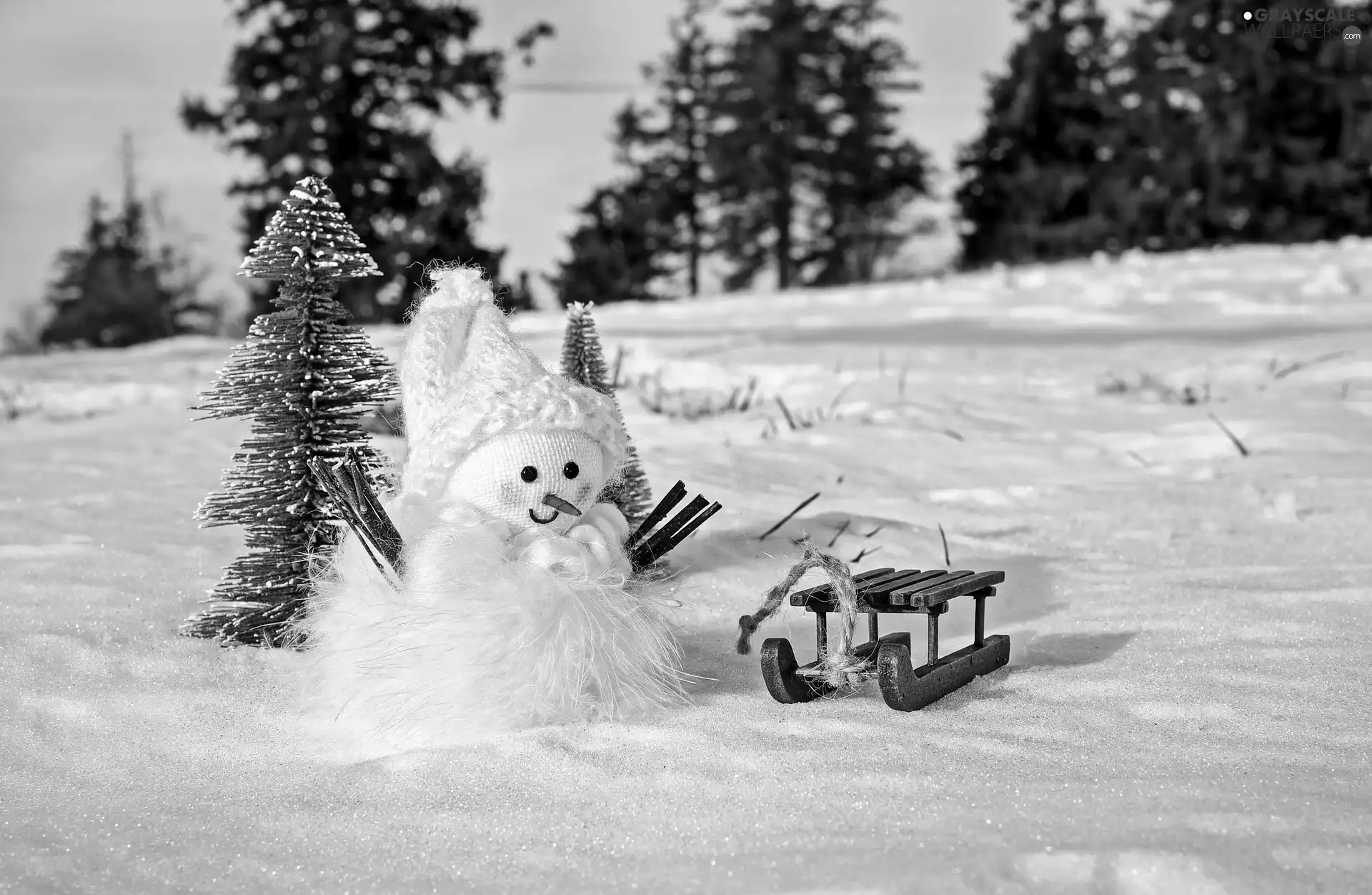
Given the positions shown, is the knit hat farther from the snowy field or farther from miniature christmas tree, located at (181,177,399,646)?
the snowy field

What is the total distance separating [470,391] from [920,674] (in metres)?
1.08

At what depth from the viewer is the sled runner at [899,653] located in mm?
2076

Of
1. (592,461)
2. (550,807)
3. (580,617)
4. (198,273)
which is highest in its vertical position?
(198,273)

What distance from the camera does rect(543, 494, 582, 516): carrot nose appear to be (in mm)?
2305

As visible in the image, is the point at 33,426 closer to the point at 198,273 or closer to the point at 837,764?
the point at 837,764

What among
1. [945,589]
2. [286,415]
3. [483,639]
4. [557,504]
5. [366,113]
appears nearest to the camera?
[483,639]

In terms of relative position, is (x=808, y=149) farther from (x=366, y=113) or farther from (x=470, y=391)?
(x=470, y=391)

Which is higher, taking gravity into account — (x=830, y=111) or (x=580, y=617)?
(x=830, y=111)

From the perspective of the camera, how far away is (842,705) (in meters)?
2.17

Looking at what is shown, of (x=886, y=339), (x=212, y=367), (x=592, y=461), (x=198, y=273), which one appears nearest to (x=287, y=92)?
(x=198, y=273)

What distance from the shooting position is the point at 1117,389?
549cm

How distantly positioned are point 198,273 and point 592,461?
26865 mm

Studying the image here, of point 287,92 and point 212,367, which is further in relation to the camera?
point 287,92

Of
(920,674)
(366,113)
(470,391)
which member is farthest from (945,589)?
(366,113)
